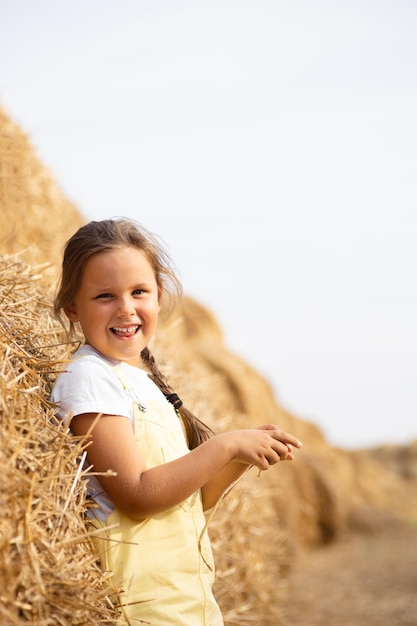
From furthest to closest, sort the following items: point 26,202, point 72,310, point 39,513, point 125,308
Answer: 1. point 26,202
2. point 72,310
3. point 125,308
4. point 39,513

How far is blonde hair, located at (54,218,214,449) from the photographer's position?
247 centimetres

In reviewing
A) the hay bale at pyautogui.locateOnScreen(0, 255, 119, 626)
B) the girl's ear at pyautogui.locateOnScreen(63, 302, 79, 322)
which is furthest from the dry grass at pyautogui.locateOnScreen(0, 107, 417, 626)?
the girl's ear at pyautogui.locateOnScreen(63, 302, 79, 322)

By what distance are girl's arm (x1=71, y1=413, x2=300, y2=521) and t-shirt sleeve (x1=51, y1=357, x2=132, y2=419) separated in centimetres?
3

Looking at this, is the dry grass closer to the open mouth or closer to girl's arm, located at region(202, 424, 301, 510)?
the open mouth

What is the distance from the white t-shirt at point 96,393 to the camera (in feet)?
7.43

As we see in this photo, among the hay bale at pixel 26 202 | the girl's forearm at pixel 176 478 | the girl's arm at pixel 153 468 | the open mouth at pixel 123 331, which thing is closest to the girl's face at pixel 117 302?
the open mouth at pixel 123 331

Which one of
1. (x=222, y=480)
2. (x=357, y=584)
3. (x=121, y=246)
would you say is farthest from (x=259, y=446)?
(x=357, y=584)

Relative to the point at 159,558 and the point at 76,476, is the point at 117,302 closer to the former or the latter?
the point at 76,476

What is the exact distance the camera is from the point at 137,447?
2.25 metres

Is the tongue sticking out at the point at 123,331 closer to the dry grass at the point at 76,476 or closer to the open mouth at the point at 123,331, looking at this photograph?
the open mouth at the point at 123,331

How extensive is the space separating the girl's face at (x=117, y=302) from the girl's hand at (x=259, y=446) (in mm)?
410

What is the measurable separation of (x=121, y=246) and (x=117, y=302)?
0.55 ft

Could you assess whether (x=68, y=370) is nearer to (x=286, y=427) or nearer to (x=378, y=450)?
(x=286, y=427)

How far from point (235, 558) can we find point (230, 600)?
19 centimetres
